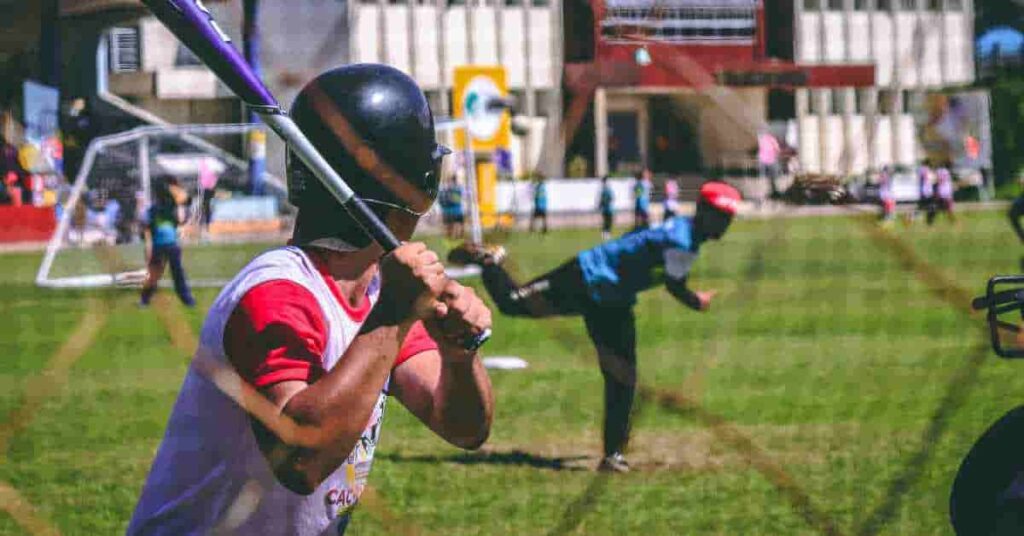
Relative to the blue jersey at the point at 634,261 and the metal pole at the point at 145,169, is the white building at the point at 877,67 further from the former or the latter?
the metal pole at the point at 145,169

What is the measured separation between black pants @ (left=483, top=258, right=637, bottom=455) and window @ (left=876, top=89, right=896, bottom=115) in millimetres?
5296

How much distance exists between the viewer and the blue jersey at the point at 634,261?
848cm

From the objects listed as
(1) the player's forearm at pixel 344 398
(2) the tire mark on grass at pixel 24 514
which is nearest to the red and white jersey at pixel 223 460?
(1) the player's forearm at pixel 344 398

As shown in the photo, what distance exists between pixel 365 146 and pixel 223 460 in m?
0.63

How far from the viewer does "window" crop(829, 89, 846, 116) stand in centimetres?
257

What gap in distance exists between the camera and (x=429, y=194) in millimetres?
2836

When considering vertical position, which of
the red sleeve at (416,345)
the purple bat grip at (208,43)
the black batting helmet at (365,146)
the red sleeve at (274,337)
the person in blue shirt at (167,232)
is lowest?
the person in blue shirt at (167,232)

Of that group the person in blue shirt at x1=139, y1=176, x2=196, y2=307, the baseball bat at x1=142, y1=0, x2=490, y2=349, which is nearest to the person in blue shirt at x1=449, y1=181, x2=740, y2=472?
the baseball bat at x1=142, y1=0, x2=490, y2=349

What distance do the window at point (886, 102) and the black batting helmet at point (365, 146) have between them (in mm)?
787

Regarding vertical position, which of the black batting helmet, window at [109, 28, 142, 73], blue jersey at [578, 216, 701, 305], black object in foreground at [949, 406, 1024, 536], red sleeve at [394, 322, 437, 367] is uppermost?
window at [109, 28, 142, 73]

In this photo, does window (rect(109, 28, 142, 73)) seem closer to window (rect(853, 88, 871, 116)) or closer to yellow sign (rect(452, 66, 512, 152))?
yellow sign (rect(452, 66, 512, 152))

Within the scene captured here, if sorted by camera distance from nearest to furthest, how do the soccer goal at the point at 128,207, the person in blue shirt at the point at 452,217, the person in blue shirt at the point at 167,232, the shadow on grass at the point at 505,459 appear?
the shadow on grass at the point at 505,459 < the person in blue shirt at the point at 452,217 < the person in blue shirt at the point at 167,232 < the soccer goal at the point at 128,207

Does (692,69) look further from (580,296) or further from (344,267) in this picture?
(580,296)

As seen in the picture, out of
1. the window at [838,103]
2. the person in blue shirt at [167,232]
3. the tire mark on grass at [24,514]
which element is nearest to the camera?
the window at [838,103]
